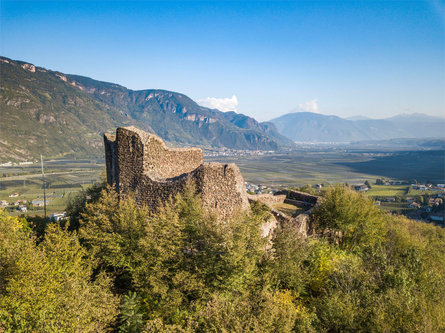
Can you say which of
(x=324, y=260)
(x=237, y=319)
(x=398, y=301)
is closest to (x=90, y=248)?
(x=237, y=319)

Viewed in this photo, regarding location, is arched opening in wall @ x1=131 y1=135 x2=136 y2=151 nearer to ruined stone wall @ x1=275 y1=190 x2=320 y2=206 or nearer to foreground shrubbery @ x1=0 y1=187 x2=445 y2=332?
foreground shrubbery @ x1=0 y1=187 x2=445 y2=332

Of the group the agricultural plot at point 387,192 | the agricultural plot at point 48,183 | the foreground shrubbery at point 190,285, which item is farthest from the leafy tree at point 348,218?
the agricultural plot at point 387,192

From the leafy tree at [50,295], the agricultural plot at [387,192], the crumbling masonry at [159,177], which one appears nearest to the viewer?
the leafy tree at [50,295]

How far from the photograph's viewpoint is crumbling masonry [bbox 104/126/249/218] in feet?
54.6

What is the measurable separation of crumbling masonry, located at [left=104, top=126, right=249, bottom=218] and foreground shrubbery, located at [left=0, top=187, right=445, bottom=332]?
A: 1.49 meters

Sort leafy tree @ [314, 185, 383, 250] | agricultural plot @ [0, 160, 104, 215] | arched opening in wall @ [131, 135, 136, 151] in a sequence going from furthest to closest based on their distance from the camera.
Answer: agricultural plot @ [0, 160, 104, 215] < leafy tree @ [314, 185, 383, 250] < arched opening in wall @ [131, 135, 136, 151]

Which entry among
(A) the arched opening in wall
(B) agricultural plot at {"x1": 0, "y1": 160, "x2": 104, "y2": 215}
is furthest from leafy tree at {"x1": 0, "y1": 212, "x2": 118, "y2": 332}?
(B) agricultural plot at {"x1": 0, "y1": 160, "x2": 104, "y2": 215}

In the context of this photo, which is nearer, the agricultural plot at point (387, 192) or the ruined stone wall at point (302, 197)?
the ruined stone wall at point (302, 197)

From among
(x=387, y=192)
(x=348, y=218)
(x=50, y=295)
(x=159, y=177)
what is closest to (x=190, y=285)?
(x=50, y=295)

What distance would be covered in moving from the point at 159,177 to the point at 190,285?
8183 mm

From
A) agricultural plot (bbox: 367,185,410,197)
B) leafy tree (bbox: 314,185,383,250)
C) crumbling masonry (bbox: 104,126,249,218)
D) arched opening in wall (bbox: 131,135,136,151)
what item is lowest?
agricultural plot (bbox: 367,185,410,197)

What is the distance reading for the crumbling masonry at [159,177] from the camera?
16.7 metres

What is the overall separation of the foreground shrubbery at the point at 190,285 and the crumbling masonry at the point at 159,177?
1489 millimetres

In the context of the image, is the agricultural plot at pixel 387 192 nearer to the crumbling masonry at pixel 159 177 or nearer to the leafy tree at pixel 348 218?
the leafy tree at pixel 348 218
